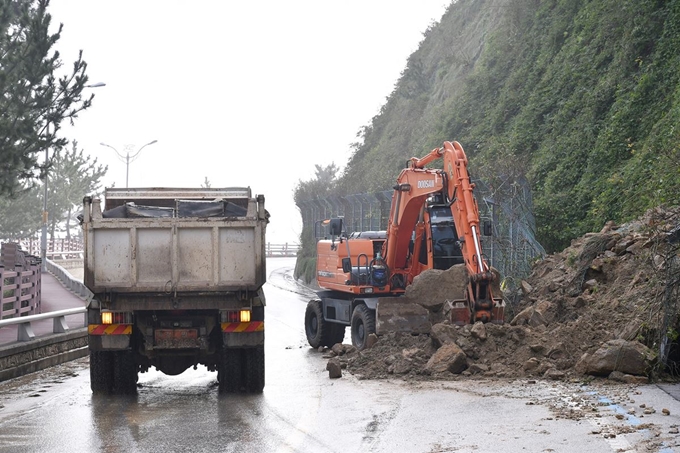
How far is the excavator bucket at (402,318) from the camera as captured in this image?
18.4 metres

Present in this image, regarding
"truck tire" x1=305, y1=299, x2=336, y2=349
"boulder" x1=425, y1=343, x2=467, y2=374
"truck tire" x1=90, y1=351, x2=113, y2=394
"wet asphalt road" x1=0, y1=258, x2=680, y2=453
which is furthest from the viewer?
"truck tire" x1=305, y1=299, x2=336, y2=349

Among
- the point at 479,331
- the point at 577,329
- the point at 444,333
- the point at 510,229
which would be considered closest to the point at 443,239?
the point at 444,333

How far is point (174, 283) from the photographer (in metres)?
14.1

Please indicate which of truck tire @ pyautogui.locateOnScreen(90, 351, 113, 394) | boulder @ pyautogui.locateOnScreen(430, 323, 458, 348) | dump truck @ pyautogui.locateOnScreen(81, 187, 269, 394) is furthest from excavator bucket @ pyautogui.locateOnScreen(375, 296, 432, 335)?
truck tire @ pyautogui.locateOnScreen(90, 351, 113, 394)

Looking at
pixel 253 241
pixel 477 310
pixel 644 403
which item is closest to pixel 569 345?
pixel 477 310

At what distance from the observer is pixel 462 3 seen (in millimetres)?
61031

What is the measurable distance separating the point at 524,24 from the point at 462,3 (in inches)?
727

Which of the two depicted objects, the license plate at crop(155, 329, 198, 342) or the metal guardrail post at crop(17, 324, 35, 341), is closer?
the license plate at crop(155, 329, 198, 342)

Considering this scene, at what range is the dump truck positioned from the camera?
14117 millimetres

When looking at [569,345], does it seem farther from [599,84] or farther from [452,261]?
[599,84]

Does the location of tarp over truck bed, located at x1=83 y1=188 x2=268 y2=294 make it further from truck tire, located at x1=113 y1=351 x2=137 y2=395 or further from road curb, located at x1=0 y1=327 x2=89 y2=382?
road curb, located at x1=0 y1=327 x2=89 y2=382

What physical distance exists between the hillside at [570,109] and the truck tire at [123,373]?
9.68 m

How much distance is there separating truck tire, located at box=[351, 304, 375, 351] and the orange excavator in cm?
2

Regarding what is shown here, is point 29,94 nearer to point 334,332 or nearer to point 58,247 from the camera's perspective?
point 334,332
